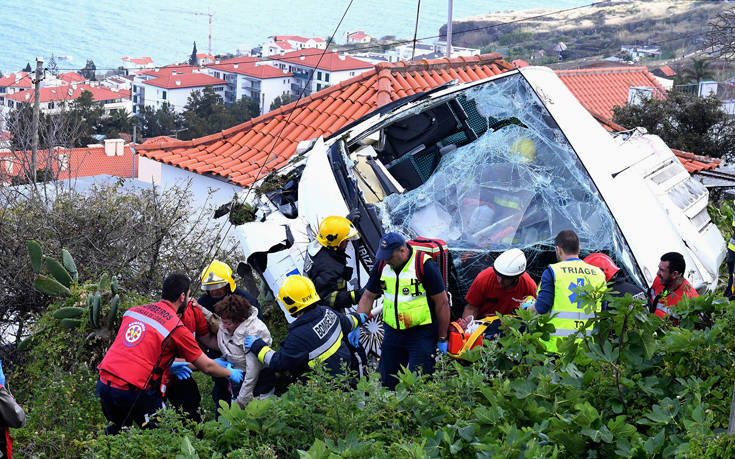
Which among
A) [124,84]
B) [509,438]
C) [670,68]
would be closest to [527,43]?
[670,68]

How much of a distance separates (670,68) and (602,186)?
149 feet

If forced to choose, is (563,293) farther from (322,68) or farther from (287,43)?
(287,43)

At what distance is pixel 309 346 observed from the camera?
4.58 metres

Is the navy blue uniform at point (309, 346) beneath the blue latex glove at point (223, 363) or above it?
above

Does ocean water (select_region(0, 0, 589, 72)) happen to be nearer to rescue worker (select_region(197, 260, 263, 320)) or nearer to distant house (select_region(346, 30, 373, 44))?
distant house (select_region(346, 30, 373, 44))

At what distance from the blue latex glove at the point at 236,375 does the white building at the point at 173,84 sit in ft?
240

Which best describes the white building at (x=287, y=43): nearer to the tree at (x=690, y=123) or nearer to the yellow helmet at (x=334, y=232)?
the tree at (x=690, y=123)

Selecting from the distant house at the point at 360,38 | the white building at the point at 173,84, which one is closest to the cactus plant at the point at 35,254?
the white building at the point at 173,84

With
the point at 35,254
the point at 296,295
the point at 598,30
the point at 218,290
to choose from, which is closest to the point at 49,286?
the point at 35,254

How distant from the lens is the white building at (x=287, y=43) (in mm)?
106250

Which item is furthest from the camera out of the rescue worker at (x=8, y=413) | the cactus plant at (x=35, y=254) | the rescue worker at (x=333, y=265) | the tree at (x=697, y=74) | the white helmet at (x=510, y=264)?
the tree at (x=697, y=74)

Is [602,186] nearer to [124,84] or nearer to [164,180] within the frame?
[164,180]

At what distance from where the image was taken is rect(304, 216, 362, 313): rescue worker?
5621mm

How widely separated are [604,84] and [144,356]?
85.2ft
